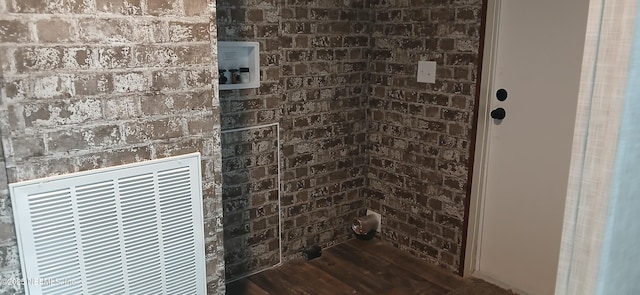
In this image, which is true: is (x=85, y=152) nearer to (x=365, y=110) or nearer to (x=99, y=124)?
(x=99, y=124)

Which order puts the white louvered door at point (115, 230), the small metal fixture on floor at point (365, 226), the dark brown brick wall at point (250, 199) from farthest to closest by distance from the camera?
the small metal fixture on floor at point (365, 226)
the dark brown brick wall at point (250, 199)
the white louvered door at point (115, 230)

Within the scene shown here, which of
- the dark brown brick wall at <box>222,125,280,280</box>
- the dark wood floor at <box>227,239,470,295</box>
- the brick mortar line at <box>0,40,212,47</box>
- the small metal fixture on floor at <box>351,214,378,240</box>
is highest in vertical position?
the brick mortar line at <box>0,40,212,47</box>

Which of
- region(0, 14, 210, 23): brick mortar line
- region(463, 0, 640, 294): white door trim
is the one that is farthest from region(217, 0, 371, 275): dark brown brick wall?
region(463, 0, 640, 294): white door trim

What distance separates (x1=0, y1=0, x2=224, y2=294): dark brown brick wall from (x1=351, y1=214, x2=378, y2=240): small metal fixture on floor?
4.92 feet

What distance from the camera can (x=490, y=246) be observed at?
9.06 ft

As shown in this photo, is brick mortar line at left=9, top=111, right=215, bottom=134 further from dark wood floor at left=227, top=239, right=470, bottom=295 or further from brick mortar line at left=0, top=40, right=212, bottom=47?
dark wood floor at left=227, top=239, right=470, bottom=295

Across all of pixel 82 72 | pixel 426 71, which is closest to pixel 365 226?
pixel 426 71

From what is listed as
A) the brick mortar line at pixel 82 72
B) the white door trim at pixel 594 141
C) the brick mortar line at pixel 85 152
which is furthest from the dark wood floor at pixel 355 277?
the white door trim at pixel 594 141

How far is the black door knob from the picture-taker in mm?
2559

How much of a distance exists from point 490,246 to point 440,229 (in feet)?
1.02

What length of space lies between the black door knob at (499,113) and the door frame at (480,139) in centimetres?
4

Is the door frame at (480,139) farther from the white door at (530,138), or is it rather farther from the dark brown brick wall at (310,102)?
the dark brown brick wall at (310,102)

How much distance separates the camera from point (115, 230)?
1.69 meters

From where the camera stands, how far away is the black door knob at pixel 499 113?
8.39 feet
